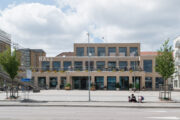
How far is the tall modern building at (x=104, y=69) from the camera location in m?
55.1

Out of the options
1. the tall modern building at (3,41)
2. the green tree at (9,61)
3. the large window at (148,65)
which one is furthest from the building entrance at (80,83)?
the green tree at (9,61)

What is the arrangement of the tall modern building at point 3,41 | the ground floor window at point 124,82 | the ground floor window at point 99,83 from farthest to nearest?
1. the tall modern building at point 3,41
2. the ground floor window at point 99,83
3. the ground floor window at point 124,82

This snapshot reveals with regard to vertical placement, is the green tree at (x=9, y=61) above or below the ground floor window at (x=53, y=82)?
above

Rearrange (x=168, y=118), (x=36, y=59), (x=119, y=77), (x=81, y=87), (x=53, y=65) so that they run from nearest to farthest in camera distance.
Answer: (x=168, y=118), (x=119, y=77), (x=81, y=87), (x=53, y=65), (x=36, y=59)

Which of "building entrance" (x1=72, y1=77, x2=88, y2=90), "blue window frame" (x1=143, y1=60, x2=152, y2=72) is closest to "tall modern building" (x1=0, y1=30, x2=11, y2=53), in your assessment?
"building entrance" (x1=72, y1=77, x2=88, y2=90)

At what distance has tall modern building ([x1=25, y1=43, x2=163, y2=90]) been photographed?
5509 centimetres

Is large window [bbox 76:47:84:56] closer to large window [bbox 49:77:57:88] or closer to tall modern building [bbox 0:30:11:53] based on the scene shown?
large window [bbox 49:77:57:88]

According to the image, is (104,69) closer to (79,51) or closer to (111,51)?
(111,51)

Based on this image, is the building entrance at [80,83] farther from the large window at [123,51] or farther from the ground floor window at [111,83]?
the large window at [123,51]

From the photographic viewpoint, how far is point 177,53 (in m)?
56.6

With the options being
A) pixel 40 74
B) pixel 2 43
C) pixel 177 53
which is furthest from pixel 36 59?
pixel 177 53

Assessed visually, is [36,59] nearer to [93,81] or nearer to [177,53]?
[93,81]

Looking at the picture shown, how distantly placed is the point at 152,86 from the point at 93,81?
52.3 ft

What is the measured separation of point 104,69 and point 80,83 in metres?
7.78
